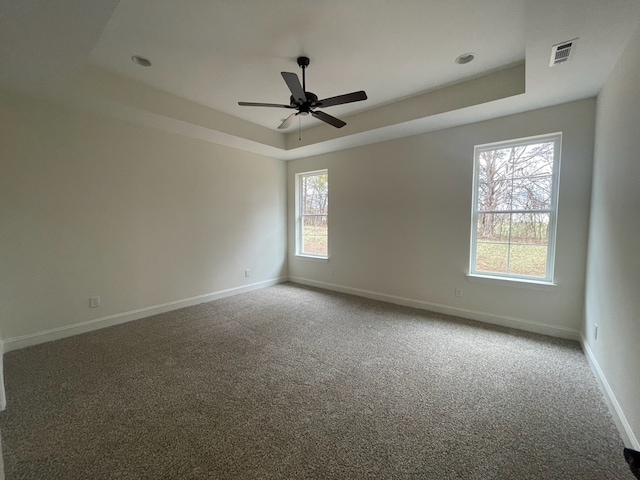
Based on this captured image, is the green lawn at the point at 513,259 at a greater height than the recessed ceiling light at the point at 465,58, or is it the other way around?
the recessed ceiling light at the point at 465,58

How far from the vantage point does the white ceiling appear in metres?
1.80

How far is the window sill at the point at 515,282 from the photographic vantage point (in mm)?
3039

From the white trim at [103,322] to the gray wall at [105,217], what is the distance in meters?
0.02

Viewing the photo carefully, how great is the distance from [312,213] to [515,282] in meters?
3.50

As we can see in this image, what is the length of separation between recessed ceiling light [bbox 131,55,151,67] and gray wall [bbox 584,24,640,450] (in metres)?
3.86

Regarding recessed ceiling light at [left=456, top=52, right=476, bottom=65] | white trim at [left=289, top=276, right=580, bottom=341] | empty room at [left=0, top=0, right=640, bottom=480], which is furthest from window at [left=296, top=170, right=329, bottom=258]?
recessed ceiling light at [left=456, top=52, right=476, bottom=65]

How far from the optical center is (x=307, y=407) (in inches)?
74.4

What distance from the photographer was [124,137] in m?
3.38

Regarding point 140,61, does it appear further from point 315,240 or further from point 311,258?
point 311,258

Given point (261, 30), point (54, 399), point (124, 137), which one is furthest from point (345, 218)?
point (54, 399)

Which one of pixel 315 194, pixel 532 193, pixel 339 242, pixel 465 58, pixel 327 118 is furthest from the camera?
pixel 315 194

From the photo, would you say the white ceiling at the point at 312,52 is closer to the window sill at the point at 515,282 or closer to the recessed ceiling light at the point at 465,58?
the recessed ceiling light at the point at 465,58

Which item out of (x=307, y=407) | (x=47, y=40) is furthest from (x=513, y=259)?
(x=47, y=40)

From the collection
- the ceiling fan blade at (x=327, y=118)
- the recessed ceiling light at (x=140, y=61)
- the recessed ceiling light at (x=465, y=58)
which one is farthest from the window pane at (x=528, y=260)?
the recessed ceiling light at (x=140, y=61)
